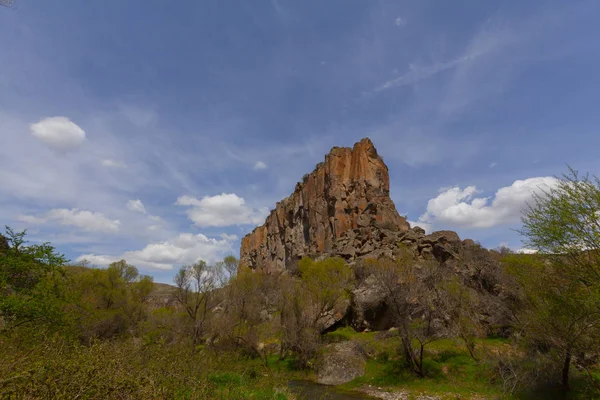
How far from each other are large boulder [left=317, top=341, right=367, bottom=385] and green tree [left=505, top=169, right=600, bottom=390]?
1589 cm

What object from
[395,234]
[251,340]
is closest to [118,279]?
[251,340]

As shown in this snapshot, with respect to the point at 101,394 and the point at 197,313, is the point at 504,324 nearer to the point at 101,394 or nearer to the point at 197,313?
the point at 197,313

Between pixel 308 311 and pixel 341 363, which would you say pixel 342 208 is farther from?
pixel 341 363

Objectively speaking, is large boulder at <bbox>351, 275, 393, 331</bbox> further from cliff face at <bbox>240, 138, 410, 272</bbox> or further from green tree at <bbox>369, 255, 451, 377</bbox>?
cliff face at <bbox>240, 138, 410, 272</bbox>

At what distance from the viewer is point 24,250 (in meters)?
20.0

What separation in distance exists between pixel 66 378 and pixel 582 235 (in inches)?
728

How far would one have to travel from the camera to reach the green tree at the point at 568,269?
14.0 meters

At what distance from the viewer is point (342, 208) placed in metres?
87.7

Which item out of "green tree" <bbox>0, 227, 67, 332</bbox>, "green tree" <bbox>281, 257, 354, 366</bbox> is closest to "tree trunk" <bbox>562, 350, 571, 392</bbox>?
"green tree" <bbox>281, 257, 354, 366</bbox>

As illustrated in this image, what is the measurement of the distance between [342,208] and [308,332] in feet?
190

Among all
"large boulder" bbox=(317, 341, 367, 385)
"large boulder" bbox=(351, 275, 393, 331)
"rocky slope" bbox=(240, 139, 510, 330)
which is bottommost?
"large boulder" bbox=(317, 341, 367, 385)

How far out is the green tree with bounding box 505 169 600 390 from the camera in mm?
13969

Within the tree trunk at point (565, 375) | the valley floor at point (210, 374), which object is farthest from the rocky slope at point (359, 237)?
the tree trunk at point (565, 375)

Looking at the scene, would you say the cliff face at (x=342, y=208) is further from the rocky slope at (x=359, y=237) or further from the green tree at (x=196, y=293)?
the green tree at (x=196, y=293)
